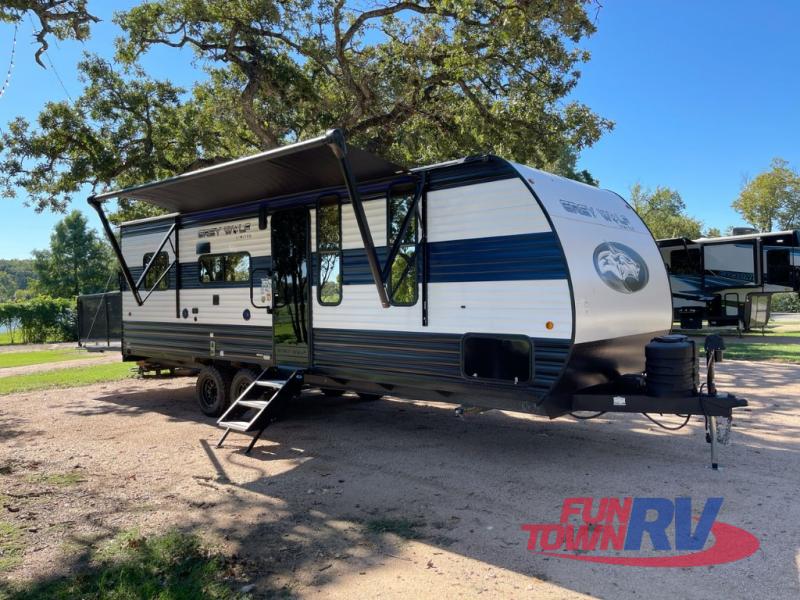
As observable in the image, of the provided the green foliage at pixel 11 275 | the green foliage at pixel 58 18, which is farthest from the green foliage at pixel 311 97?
the green foliage at pixel 11 275

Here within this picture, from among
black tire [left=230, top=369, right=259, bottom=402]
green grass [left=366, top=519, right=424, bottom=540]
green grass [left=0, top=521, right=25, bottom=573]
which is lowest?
green grass [left=366, top=519, right=424, bottom=540]

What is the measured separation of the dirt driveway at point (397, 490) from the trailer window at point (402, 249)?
1726 millimetres

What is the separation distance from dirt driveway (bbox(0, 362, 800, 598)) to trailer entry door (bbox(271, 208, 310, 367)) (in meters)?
1.06

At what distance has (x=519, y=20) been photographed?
32.3 feet

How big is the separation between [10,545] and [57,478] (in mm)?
1708

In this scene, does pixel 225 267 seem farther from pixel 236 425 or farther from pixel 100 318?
pixel 100 318

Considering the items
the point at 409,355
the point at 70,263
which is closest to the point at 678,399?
the point at 409,355

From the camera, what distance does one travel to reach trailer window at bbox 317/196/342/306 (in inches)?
277

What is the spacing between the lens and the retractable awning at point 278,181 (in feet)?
18.4

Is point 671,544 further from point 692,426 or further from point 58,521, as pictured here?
point 58,521

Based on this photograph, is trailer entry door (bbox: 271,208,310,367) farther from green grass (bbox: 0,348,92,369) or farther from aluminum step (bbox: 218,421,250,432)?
green grass (bbox: 0,348,92,369)

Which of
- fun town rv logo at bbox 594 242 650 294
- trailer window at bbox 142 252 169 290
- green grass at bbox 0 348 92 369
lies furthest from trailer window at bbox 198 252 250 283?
green grass at bbox 0 348 92 369

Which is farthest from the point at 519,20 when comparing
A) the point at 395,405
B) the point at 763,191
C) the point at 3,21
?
the point at 763,191

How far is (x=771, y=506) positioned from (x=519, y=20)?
8063 mm
